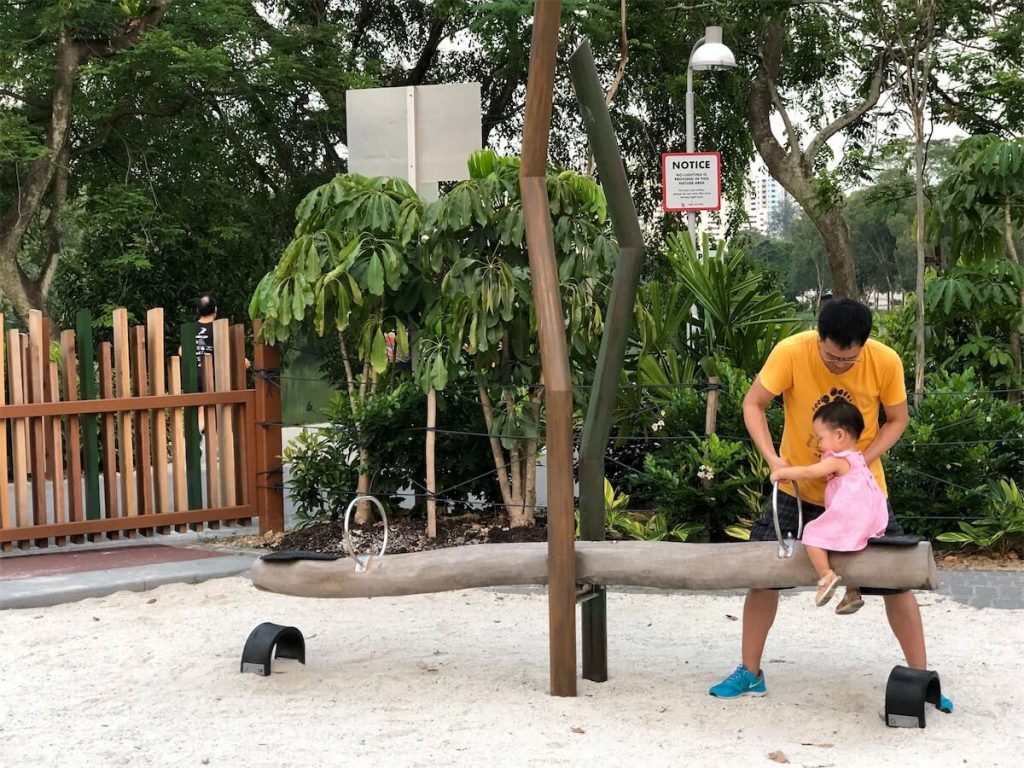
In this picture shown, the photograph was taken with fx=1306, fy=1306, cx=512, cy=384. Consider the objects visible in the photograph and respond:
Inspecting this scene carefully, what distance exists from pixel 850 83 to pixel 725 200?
326 centimetres

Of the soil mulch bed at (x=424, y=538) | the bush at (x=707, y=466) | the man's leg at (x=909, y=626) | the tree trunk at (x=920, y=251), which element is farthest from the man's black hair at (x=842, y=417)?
the tree trunk at (x=920, y=251)

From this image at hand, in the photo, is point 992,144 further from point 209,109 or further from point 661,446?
point 209,109

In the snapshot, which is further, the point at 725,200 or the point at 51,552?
the point at 725,200

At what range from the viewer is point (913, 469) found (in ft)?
25.9

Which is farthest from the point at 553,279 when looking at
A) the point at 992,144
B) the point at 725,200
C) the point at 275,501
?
the point at 725,200

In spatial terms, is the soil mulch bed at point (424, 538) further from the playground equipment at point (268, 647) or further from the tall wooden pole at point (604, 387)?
the tall wooden pole at point (604, 387)

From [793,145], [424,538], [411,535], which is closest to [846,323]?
[424,538]

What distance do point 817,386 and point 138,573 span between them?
4.50m

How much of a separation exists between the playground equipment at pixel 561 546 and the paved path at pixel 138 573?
2.32 metres

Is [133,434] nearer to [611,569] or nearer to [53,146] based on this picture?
[611,569]

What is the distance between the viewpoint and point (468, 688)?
538 centimetres

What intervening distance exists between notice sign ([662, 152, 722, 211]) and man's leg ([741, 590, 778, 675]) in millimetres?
8650

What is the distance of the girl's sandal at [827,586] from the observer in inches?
173

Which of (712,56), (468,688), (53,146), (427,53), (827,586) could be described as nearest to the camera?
(827,586)
